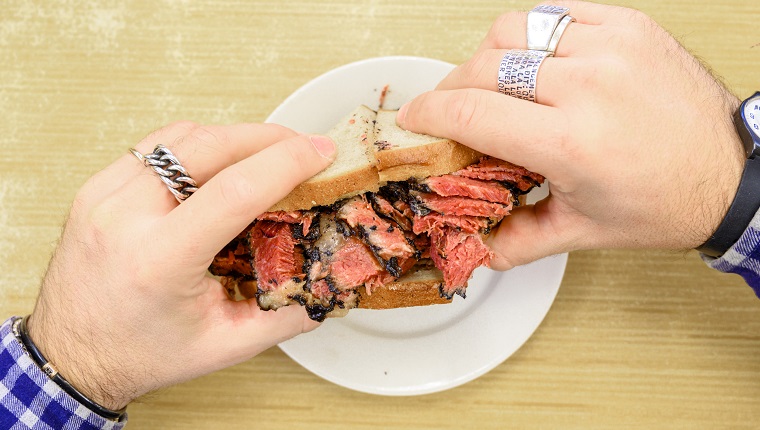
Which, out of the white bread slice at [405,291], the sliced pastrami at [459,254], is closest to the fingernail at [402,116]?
the sliced pastrami at [459,254]

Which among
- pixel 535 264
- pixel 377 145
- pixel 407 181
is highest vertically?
pixel 377 145

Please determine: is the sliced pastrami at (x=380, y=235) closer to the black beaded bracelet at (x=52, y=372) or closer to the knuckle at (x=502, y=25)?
the knuckle at (x=502, y=25)

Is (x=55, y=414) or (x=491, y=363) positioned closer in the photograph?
(x=55, y=414)

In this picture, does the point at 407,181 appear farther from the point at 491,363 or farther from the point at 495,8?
the point at 495,8

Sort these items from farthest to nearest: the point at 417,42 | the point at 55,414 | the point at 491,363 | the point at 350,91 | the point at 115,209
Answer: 1. the point at 417,42
2. the point at 350,91
3. the point at 491,363
4. the point at 55,414
5. the point at 115,209

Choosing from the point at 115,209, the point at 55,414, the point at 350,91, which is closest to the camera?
the point at 115,209

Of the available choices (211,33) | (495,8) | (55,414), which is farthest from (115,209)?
(495,8)

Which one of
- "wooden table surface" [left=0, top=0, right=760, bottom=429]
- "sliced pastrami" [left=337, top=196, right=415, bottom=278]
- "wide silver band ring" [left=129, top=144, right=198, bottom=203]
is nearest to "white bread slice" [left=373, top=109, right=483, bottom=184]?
"sliced pastrami" [left=337, top=196, right=415, bottom=278]

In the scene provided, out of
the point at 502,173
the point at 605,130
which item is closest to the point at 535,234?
the point at 502,173
